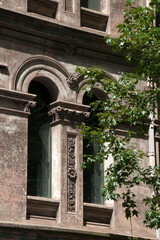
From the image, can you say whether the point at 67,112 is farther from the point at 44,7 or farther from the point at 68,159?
the point at 44,7

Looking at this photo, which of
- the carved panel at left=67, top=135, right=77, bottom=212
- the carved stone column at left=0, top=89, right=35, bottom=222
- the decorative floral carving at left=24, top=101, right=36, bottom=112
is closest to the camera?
the carved stone column at left=0, top=89, right=35, bottom=222

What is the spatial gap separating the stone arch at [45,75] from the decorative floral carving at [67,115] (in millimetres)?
398

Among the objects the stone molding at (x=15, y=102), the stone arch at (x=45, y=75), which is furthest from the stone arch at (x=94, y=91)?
the stone molding at (x=15, y=102)

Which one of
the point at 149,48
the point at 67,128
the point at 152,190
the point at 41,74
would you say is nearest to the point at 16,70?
the point at 41,74

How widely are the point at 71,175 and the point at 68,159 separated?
0.47 meters

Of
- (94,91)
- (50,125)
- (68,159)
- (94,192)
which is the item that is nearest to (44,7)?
(94,91)

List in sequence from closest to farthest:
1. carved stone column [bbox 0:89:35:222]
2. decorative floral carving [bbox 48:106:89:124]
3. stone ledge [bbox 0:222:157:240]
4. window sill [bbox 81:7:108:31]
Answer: stone ledge [bbox 0:222:157:240]
carved stone column [bbox 0:89:35:222]
decorative floral carving [bbox 48:106:89:124]
window sill [bbox 81:7:108:31]

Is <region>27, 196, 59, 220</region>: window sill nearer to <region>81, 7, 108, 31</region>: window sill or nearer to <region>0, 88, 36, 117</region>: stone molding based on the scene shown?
<region>0, 88, 36, 117</region>: stone molding

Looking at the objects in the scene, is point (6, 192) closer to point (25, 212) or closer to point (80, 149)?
point (25, 212)

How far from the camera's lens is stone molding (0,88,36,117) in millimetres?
21172

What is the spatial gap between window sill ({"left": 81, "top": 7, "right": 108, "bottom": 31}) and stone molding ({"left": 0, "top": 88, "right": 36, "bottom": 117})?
3450 millimetres

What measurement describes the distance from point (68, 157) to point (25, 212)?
226 centimetres

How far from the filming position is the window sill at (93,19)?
23781 mm

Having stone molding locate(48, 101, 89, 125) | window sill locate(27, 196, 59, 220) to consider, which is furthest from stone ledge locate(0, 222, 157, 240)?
stone molding locate(48, 101, 89, 125)
